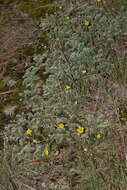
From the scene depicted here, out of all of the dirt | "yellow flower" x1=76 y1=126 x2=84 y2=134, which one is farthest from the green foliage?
the dirt

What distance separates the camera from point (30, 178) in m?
2.38

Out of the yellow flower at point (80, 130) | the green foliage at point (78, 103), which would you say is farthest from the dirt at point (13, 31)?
the yellow flower at point (80, 130)

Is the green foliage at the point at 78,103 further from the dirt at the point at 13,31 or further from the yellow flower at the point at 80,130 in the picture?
the dirt at the point at 13,31

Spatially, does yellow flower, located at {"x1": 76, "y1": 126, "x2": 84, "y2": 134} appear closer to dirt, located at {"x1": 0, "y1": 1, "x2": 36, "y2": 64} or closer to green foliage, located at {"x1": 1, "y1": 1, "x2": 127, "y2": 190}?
green foliage, located at {"x1": 1, "y1": 1, "x2": 127, "y2": 190}

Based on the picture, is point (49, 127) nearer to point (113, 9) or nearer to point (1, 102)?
point (1, 102)

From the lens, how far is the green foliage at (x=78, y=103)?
2266mm

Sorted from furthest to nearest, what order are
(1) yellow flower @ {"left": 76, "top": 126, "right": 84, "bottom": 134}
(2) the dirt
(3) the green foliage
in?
(2) the dirt → (1) yellow flower @ {"left": 76, "top": 126, "right": 84, "bottom": 134} → (3) the green foliage

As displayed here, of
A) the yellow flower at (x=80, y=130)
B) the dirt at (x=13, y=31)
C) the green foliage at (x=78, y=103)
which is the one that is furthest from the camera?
the dirt at (x=13, y=31)

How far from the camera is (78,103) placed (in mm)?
2672

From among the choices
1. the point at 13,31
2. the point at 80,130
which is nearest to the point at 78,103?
the point at 80,130

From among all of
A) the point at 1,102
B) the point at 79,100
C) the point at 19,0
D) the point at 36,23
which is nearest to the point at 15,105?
the point at 1,102

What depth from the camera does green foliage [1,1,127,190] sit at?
2266 millimetres

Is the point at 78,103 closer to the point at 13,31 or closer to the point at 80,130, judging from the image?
the point at 80,130

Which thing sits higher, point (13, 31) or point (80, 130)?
point (13, 31)
